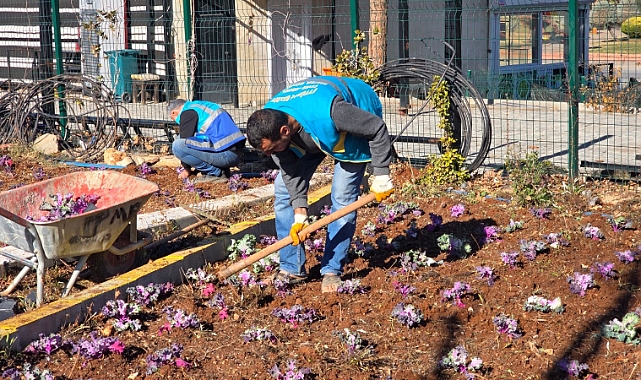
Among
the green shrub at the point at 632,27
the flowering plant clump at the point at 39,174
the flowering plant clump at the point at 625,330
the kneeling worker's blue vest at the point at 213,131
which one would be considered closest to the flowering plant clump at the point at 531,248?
the flowering plant clump at the point at 625,330

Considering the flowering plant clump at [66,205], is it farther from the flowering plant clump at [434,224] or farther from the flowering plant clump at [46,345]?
the flowering plant clump at [434,224]

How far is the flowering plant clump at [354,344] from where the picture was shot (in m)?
4.27

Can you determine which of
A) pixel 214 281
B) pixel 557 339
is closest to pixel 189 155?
pixel 214 281

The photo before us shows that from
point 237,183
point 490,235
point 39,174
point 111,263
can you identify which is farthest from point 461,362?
point 39,174

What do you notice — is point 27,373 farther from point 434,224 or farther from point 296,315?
point 434,224

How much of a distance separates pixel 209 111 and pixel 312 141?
3746 mm

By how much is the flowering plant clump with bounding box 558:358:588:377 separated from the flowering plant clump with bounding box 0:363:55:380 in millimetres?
2504

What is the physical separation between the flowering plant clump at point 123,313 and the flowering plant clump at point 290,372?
1008 mm

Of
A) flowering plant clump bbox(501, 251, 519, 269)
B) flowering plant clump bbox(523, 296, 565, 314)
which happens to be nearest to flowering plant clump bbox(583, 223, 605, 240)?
flowering plant clump bbox(501, 251, 519, 269)

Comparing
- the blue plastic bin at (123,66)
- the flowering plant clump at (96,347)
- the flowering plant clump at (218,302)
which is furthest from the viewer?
the blue plastic bin at (123,66)

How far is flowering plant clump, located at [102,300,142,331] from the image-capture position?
15.1 ft

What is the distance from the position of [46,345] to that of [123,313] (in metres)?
0.56

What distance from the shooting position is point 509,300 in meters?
4.95

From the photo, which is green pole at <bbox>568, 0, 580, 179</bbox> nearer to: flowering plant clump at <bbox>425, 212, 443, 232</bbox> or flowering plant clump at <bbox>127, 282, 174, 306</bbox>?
flowering plant clump at <bbox>425, 212, 443, 232</bbox>
